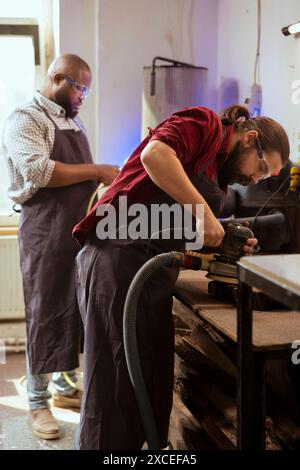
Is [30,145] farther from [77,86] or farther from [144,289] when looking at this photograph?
[144,289]

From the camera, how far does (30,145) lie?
2.53 metres

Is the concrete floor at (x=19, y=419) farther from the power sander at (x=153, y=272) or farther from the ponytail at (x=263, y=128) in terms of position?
the ponytail at (x=263, y=128)

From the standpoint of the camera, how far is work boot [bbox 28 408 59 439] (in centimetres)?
257

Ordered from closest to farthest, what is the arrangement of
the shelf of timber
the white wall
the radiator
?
the shelf of timber, the white wall, the radiator

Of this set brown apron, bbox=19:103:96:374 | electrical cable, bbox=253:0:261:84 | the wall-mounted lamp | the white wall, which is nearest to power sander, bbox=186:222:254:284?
brown apron, bbox=19:103:96:374

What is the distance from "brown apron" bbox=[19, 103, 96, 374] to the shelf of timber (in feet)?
1.80

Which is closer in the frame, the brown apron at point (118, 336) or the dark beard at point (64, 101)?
the brown apron at point (118, 336)

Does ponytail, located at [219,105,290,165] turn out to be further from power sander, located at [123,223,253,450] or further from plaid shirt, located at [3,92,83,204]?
plaid shirt, located at [3,92,83,204]

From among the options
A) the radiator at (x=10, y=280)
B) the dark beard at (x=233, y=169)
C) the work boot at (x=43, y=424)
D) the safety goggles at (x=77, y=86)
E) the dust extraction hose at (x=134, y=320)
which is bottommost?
the work boot at (x=43, y=424)

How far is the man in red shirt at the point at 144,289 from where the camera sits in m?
1.80

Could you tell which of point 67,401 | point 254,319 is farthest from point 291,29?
point 67,401

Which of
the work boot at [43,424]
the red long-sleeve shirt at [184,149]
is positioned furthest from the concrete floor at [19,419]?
the red long-sleeve shirt at [184,149]

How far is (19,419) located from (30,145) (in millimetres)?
1180
